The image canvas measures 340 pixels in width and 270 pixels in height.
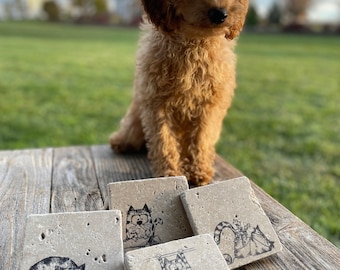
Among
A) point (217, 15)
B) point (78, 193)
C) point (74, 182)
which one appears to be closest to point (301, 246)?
point (217, 15)

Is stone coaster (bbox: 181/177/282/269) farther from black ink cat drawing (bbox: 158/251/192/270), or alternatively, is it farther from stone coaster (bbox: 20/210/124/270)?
stone coaster (bbox: 20/210/124/270)

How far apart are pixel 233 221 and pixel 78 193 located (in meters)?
0.99

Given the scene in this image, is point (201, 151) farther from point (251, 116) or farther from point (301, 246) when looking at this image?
point (251, 116)

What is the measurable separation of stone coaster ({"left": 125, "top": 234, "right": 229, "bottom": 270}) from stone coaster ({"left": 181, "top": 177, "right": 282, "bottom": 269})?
18 cm

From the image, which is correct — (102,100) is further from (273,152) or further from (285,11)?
(285,11)

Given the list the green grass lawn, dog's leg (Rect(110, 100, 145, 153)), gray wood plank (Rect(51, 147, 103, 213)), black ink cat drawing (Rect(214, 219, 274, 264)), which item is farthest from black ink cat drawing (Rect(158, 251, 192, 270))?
the green grass lawn

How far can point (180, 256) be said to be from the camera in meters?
1.77

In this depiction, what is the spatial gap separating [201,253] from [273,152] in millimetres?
3812

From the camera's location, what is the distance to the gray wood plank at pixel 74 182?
2494mm

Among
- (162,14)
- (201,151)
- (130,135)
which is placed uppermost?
(162,14)

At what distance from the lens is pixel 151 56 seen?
8.80 ft

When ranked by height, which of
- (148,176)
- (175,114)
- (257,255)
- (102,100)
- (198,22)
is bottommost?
(102,100)

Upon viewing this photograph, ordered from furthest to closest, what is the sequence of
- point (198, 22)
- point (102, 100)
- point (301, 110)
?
point (102, 100)
point (301, 110)
point (198, 22)

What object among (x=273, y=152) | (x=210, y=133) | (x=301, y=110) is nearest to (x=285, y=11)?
(x=301, y=110)
